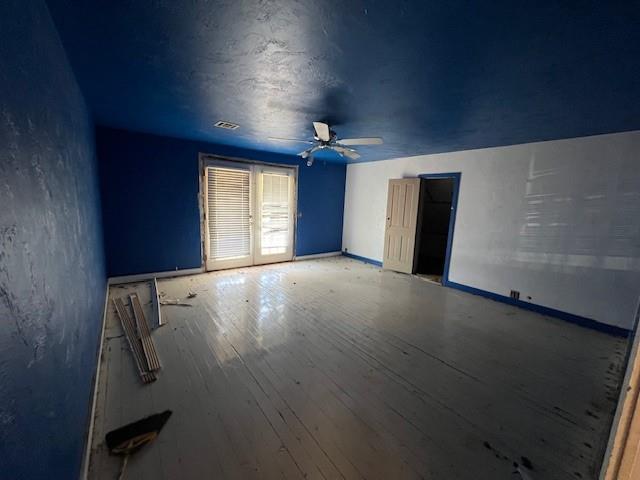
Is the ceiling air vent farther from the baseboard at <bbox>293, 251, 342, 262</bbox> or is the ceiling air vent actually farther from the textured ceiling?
the baseboard at <bbox>293, 251, 342, 262</bbox>

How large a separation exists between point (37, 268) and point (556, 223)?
4834 millimetres

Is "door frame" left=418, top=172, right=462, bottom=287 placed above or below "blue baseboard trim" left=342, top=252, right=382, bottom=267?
above

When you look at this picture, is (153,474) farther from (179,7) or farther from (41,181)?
(179,7)

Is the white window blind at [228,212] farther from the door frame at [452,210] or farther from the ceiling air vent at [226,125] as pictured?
the door frame at [452,210]

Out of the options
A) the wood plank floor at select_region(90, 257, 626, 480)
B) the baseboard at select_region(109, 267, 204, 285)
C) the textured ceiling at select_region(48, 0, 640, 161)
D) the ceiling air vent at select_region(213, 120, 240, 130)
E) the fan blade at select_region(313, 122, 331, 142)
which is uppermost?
the textured ceiling at select_region(48, 0, 640, 161)

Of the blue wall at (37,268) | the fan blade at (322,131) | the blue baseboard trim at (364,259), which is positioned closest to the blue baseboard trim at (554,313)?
the blue baseboard trim at (364,259)

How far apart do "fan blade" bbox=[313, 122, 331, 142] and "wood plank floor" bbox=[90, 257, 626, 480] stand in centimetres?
219

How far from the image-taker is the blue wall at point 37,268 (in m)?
0.77

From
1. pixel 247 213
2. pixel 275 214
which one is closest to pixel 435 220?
pixel 275 214

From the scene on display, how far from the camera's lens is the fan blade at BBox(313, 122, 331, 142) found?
287 centimetres

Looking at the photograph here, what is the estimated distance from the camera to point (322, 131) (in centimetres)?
304

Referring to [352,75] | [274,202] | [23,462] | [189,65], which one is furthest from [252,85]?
[274,202]

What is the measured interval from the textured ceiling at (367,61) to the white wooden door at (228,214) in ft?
5.91

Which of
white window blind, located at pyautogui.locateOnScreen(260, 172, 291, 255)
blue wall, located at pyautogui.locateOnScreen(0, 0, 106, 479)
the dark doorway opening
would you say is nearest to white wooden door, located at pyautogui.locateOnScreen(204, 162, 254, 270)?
white window blind, located at pyautogui.locateOnScreen(260, 172, 291, 255)
